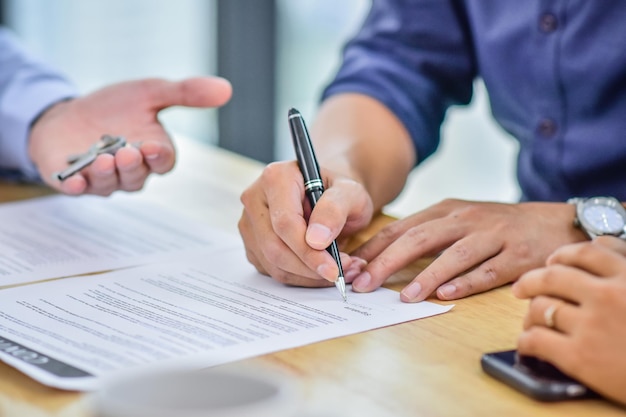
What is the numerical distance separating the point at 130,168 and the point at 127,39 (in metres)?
2.91

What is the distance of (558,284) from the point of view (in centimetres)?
72

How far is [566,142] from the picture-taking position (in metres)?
1.28

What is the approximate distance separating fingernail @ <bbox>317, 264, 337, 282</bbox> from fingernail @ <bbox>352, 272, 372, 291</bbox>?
0.04m

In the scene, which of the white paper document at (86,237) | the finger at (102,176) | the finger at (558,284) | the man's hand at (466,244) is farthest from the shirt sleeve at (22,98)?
the finger at (558,284)

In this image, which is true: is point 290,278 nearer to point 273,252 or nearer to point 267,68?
point 273,252

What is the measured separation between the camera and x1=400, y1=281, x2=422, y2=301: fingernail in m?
0.91

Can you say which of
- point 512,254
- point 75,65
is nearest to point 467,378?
point 512,254

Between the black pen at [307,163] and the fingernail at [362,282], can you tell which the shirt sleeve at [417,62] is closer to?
the black pen at [307,163]

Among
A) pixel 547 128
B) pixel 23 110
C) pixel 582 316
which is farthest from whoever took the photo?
pixel 23 110

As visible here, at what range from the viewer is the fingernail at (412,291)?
91 centimetres

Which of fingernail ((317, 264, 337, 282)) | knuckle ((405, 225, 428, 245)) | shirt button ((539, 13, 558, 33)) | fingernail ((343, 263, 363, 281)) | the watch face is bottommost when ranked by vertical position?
fingernail ((343, 263, 363, 281))

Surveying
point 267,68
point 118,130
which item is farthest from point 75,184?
point 267,68

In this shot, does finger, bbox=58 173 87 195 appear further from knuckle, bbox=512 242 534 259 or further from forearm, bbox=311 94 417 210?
knuckle, bbox=512 242 534 259

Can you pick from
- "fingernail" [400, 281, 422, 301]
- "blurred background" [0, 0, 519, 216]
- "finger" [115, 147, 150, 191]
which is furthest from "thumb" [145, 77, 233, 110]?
"blurred background" [0, 0, 519, 216]
